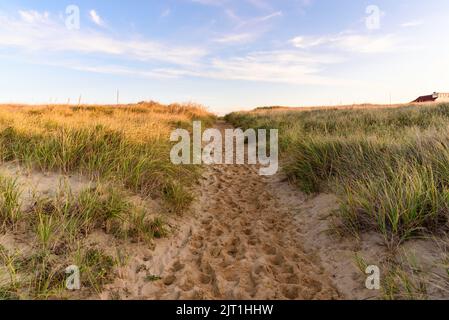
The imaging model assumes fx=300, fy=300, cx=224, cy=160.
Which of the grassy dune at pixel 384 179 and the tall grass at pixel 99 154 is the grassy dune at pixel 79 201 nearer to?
the tall grass at pixel 99 154

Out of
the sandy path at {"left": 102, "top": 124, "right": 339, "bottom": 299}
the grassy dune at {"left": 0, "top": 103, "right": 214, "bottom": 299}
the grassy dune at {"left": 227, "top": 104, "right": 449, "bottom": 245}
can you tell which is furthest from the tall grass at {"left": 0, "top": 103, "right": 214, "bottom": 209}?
the grassy dune at {"left": 227, "top": 104, "right": 449, "bottom": 245}

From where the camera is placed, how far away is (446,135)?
5.11m

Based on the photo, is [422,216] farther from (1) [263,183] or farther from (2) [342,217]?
(1) [263,183]

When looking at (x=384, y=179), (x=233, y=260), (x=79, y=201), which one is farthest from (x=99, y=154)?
(x=384, y=179)

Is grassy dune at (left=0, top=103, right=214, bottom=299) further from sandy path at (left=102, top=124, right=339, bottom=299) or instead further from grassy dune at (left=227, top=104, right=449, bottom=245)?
grassy dune at (left=227, top=104, right=449, bottom=245)

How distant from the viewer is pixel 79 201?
12.7ft

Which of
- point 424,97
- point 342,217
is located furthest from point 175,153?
point 424,97

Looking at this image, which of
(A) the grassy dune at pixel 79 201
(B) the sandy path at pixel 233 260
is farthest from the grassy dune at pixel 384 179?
(A) the grassy dune at pixel 79 201

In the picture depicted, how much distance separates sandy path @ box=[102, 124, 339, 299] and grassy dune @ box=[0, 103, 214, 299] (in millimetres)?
349

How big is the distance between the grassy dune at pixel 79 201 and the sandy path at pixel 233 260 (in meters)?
0.35

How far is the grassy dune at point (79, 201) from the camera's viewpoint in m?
3.01

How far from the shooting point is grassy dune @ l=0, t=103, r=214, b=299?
3012 millimetres

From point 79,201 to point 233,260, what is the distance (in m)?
2.13

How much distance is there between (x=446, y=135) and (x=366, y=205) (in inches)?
96.9
